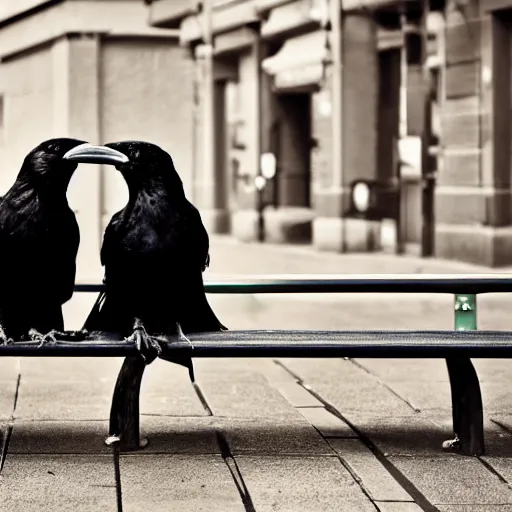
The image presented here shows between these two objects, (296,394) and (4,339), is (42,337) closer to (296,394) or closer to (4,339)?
(4,339)

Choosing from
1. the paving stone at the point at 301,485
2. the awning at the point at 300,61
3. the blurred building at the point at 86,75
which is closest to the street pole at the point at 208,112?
the blurred building at the point at 86,75

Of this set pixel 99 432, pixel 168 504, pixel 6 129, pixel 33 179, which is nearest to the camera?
pixel 168 504

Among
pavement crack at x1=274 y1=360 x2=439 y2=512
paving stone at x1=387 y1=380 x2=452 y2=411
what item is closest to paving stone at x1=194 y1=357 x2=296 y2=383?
paving stone at x1=387 y1=380 x2=452 y2=411

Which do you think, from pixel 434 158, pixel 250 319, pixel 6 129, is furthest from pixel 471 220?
pixel 6 129

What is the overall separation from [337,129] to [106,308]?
8.14 meters

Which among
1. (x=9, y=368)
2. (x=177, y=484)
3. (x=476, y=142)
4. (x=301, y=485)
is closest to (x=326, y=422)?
(x=301, y=485)

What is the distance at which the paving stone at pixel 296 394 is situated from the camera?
19.0 feet

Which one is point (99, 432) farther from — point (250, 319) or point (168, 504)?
point (250, 319)

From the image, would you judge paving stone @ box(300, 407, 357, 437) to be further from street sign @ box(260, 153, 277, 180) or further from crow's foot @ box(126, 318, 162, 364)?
street sign @ box(260, 153, 277, 180)

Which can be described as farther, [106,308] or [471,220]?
[471,220]

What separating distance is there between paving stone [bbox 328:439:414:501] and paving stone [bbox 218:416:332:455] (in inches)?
2.7

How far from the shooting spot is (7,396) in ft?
19.4

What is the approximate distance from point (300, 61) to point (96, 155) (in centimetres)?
811

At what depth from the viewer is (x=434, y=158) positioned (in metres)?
12.0
